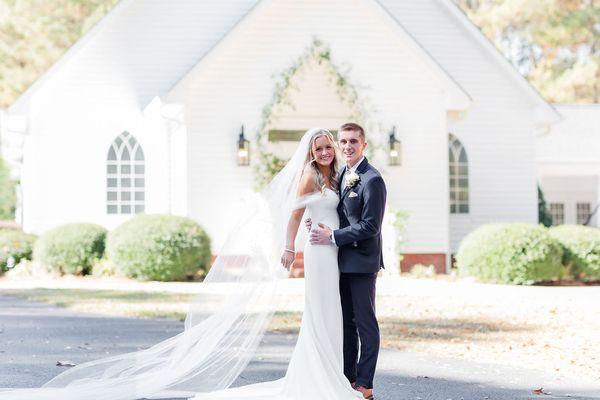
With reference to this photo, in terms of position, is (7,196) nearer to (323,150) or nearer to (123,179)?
(123,179)

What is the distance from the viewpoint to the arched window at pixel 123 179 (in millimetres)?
21438

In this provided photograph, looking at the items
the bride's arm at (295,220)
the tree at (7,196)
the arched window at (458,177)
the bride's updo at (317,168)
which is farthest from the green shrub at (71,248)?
the tree at (7,196)

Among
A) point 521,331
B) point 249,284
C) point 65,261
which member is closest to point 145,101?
point 65,261

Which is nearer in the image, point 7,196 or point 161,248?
point 161,248

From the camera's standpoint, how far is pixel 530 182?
2286 centimetres

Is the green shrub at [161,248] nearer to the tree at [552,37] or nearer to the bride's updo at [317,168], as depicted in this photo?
the bride's updo at [317,168]

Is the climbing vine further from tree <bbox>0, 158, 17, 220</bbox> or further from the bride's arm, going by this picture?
tree <bbox>0, 158, 17, 220</bbox>

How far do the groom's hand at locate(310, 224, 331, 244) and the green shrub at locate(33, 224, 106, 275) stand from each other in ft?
44.7

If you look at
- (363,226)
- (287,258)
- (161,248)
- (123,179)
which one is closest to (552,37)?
(123,179)

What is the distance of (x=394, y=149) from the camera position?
20.1 meters

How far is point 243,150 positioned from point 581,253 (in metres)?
7.07

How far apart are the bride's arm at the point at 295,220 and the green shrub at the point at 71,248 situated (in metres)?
13.3

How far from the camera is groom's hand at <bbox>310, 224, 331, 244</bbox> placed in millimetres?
6492

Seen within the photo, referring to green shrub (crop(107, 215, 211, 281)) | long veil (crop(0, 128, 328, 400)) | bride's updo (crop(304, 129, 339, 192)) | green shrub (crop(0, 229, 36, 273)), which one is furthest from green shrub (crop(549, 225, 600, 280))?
bride's updo (crop(304, 129, 339, 192))
